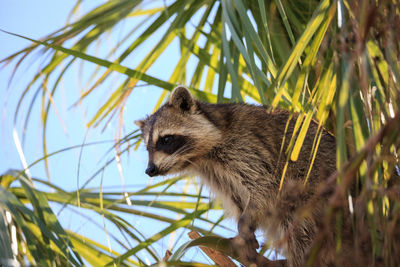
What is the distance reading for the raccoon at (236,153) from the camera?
3.02 metres

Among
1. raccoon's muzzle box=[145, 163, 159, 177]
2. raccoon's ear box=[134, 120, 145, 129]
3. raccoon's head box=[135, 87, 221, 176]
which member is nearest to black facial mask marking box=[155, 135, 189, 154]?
raccoon's head box=[135, 87, 221, 176]

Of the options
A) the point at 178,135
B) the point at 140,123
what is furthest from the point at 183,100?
the point at 140,123

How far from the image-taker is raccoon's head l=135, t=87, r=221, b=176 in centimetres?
334

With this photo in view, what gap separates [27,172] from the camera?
2896 mm

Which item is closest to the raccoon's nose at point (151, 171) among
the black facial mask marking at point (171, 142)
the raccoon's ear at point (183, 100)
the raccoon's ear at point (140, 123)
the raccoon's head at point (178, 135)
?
the raccoon's head at point (178, 135)

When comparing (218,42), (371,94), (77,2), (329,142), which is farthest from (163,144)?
(371,94)

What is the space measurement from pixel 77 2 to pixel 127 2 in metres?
0.66

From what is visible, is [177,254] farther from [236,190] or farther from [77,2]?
[77,2]

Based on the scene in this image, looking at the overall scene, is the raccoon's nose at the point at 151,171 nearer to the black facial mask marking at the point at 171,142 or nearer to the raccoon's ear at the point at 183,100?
the black facial mask marking at the point at 171,142

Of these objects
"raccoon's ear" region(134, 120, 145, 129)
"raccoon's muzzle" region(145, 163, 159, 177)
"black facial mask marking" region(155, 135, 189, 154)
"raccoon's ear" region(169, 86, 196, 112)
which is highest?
"raccoon's ear" region(169, 86, 196, 112)

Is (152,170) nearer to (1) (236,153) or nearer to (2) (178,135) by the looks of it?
(2) (178,135)

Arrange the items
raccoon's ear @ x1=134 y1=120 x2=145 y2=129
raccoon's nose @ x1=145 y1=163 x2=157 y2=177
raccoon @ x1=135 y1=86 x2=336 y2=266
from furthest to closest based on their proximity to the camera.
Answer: raccoon's ear @ x1=134 y1=120 x2=145 y2=129
raccoon's nose @ x1=145 y1=163 x2=157 y2=177
raccoon @ x1=135 y1=86 x2=336 y2=266

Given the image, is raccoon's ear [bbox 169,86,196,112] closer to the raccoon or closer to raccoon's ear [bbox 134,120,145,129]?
the raccoon

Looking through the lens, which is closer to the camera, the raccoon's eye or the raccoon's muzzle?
the raccoon's muzzle
